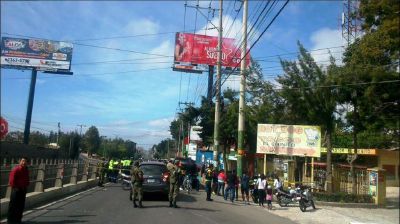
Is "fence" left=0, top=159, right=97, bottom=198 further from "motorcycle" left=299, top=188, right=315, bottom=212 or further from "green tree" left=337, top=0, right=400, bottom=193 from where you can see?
"green tree" left=337, top=0, right=400, bottom=193

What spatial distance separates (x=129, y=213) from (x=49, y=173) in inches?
320

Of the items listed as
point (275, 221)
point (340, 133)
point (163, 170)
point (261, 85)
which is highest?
point (261, 85)

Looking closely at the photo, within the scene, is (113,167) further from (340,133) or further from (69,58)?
(69,58)

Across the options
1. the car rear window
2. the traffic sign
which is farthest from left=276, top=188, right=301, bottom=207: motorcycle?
the traffic sign

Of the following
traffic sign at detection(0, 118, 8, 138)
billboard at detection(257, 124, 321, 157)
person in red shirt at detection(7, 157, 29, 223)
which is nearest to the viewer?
traffic sign at detection(0, 118, 8, 138)

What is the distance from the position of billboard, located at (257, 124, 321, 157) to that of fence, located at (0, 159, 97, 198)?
9.92 m

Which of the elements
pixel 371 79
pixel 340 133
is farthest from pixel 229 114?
pixel 371 79

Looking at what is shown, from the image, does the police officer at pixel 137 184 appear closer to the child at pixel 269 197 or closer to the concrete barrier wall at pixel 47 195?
the concrete barrier wall at pixel 47 195

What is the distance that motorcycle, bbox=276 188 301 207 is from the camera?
2123 centimetres

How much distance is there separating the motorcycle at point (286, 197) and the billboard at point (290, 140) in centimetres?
482

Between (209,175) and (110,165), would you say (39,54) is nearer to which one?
(110,165)

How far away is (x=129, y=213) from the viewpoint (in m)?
15.2

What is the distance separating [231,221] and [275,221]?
81.4 inches

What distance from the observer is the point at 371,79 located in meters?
22.8
